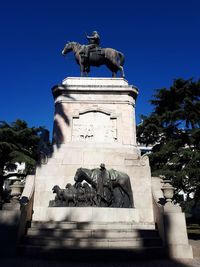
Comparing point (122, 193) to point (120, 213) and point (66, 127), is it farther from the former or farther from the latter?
point (66, 127)

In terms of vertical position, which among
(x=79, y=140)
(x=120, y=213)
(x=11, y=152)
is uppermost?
(x=11, y=152)

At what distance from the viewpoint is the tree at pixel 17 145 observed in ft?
79.0

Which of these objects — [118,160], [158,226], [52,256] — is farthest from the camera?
[118,160]

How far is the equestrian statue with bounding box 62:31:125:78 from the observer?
14352 mm

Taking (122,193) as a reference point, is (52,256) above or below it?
below

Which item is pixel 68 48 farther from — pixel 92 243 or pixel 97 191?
pixel 92 243

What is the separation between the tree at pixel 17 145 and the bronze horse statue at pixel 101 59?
12.1m

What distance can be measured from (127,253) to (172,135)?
60.6 ft

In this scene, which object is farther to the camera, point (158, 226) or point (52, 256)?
point (158, 226)

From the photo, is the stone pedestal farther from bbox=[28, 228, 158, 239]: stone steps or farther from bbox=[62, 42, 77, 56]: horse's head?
bbox=[62, 42, 77, 56]: horse's head

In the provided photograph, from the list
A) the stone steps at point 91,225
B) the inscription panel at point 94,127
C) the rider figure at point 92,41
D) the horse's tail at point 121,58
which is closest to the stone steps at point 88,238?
the stone steps at point 91,225

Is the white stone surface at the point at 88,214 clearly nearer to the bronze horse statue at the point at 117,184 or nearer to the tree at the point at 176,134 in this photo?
the bronze horse statue at the point at 117,184

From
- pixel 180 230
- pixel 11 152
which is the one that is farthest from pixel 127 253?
pixel 11 152

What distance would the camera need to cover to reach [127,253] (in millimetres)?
7219
